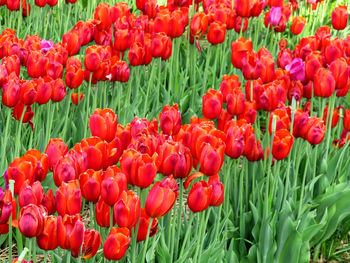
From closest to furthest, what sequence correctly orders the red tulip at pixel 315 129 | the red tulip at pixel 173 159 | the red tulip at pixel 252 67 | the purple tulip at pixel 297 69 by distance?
the red tulip at pixel 173 159, the red tulip at pixel 315 129, the red tulip at pixel 252 67, the purple tulip at pixel 297 69

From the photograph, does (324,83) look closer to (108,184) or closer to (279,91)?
(279,91)

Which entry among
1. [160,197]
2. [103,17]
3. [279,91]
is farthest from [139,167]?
[103,17]

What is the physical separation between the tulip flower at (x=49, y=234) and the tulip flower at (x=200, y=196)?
469 millimetres

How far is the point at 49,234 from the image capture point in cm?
144

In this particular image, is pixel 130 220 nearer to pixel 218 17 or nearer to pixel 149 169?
pixel 149 169

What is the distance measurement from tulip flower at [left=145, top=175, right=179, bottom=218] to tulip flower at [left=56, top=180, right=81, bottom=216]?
0.20 metres

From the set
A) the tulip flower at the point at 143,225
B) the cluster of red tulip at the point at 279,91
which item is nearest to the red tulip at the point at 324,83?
the cluster of red tulip at the point at 279,91

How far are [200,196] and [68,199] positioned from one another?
42 cm

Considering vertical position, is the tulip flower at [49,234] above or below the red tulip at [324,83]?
below

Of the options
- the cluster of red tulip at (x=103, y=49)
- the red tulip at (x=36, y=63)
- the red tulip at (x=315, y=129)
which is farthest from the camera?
the red tulip at (x=36, y=63)

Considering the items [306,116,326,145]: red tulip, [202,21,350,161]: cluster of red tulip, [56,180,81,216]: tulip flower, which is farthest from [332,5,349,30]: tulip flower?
[56,180,81,216]: tulip flower

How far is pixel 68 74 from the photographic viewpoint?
102 inches

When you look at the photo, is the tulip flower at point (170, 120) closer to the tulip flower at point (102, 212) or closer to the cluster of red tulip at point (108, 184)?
the cluster of red tulip at point (108, 184)

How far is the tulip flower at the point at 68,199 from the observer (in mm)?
1529
